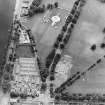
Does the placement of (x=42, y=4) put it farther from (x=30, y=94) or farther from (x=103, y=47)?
(x=30, y=94)

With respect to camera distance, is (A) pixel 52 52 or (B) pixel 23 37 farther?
(B) pixel 23 37

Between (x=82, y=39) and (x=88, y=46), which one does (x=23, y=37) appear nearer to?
(x=82, y=39)

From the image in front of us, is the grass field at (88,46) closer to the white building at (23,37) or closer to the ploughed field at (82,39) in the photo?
the ploughed field at (82,39)

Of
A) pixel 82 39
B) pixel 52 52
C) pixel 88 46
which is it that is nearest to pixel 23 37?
pixel 52 52

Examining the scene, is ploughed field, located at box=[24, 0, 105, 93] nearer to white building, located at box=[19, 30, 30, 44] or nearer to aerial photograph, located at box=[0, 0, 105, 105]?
aerial photograph, located at box=[0, 0, 105, 105]

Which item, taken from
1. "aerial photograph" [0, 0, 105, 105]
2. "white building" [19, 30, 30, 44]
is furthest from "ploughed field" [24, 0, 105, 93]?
"white building" [19, 30, 30, 44]

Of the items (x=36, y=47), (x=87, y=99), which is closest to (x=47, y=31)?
(x=36, y=47)

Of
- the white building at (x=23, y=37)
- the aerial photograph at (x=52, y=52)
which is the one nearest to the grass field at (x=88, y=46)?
the aerial photograph at (x=52, y=52)
